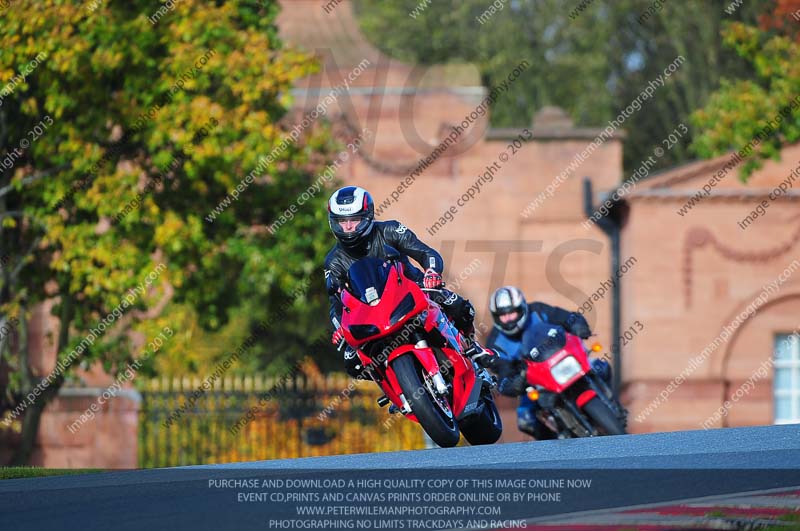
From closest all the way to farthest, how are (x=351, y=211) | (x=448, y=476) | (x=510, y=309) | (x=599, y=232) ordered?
(x=448, y=476)
(x=351, y=211)
(x=510, y=309)
(x=599, y=232)

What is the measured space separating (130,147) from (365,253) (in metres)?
11.0

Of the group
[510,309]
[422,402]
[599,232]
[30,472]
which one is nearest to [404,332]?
[422,402]

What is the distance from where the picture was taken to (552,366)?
46.4ft

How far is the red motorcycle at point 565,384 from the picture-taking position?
14.1m

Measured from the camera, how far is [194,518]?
7207mm

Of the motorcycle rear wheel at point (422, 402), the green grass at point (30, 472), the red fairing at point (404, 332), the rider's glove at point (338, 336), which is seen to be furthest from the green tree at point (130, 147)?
the motorcycle rear wheel at point (422, 402)

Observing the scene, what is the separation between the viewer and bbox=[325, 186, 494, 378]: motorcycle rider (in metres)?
10.8

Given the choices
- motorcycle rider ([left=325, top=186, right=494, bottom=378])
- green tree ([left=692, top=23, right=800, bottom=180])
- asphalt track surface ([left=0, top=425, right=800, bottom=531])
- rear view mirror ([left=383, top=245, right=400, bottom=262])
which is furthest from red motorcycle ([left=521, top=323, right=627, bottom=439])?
green tree ([left=692, top=23, right=800, bottom=180])

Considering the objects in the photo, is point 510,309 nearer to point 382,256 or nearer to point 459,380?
point 459,380

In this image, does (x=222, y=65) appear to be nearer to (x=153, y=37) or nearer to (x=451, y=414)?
(x=153, y=37)

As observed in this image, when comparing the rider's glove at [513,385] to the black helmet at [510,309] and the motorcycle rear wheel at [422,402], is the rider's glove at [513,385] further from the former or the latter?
the motorcycle rear wheel at [422,402]

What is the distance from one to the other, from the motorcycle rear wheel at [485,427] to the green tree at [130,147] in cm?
929

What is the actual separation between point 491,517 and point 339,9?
26.7m

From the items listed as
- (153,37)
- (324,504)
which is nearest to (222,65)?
(153,37)
